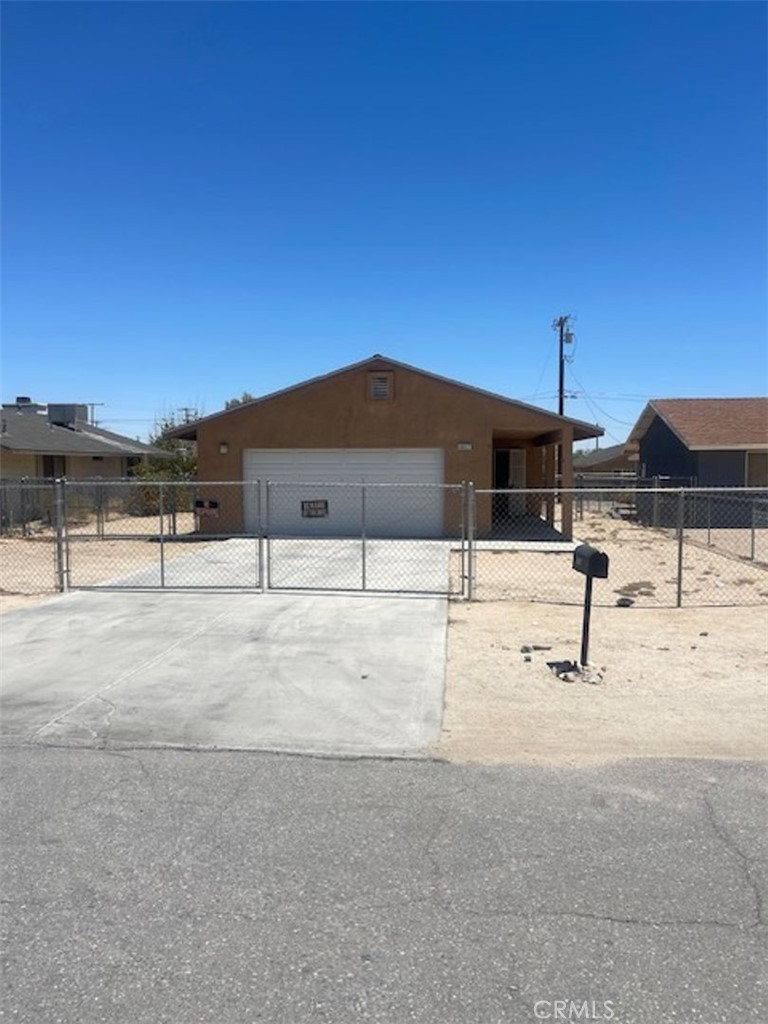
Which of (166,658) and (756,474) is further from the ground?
(756,474)

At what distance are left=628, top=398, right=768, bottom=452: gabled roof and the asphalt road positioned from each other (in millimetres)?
25468

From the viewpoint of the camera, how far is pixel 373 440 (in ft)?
68.0

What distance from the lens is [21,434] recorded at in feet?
96.8

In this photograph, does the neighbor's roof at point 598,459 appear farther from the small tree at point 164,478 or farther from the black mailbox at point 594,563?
the black mailbox at point 594,563

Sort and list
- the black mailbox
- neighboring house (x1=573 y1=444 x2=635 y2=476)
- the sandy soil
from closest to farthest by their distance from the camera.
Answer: the sandy soil < the black mailbox < neighboring house (x1=573 y1=444 x2=635 y2=476)

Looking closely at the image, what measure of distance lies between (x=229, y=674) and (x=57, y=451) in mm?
24515

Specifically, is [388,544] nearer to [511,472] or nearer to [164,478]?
[511,472]

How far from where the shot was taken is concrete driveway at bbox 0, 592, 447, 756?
5500mm

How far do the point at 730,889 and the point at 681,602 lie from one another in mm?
7764

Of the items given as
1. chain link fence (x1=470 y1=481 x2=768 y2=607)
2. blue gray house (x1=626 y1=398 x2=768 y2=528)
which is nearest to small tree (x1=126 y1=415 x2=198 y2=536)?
chain link fence (x1=470 y1=481 x2=768 y2=607)

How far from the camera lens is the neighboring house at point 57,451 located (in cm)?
2800

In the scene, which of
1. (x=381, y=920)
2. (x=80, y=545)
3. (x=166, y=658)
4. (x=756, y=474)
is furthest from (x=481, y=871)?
(x=756, y=474)

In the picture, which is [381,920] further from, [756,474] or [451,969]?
[756,474]

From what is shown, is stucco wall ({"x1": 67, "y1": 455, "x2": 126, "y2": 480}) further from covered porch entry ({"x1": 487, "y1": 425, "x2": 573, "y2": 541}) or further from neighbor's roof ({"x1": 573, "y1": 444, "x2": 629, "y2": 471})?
neighbor's roof ({"x1": 573, "y1": 444, "x2": 629, "y2": 471})
